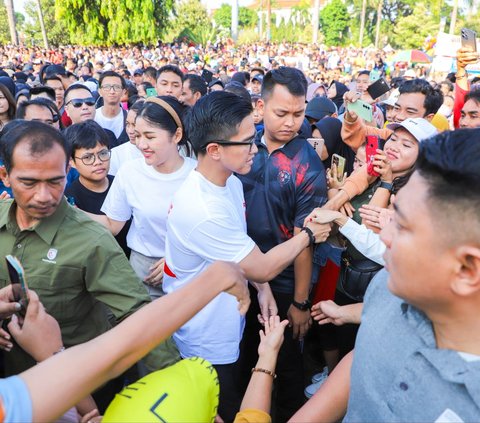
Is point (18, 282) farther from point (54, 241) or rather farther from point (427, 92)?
point (427, 92)

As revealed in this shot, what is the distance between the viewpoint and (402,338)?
4.13 feet

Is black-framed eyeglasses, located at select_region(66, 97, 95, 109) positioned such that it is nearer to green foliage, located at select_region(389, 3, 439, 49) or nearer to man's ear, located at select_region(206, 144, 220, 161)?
man's ear, located at select_region(206, 144, 220, 161)

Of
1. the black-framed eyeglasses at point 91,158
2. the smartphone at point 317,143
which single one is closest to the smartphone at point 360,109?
the smartphone at point 317,143

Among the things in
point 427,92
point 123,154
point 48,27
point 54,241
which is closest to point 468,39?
point 427,92

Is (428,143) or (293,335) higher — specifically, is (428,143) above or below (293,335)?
above

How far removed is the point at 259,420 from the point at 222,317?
779 millimetres

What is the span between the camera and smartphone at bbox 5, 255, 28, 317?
1503mm

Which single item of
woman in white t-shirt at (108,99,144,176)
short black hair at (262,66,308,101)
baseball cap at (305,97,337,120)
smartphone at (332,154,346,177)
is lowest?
woman in white t-shirt at (108,99,144,176)

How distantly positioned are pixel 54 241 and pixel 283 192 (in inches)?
55.2

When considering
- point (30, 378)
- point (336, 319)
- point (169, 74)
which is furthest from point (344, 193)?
point (169, 74)

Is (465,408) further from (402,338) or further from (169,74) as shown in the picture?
(169,74)

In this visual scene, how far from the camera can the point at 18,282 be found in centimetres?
155

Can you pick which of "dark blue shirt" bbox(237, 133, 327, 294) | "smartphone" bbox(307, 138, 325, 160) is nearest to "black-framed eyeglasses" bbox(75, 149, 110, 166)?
"dark blue shirt" bbox(237, 133, 327, 294)

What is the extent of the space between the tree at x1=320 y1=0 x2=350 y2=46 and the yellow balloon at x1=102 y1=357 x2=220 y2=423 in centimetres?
6558
